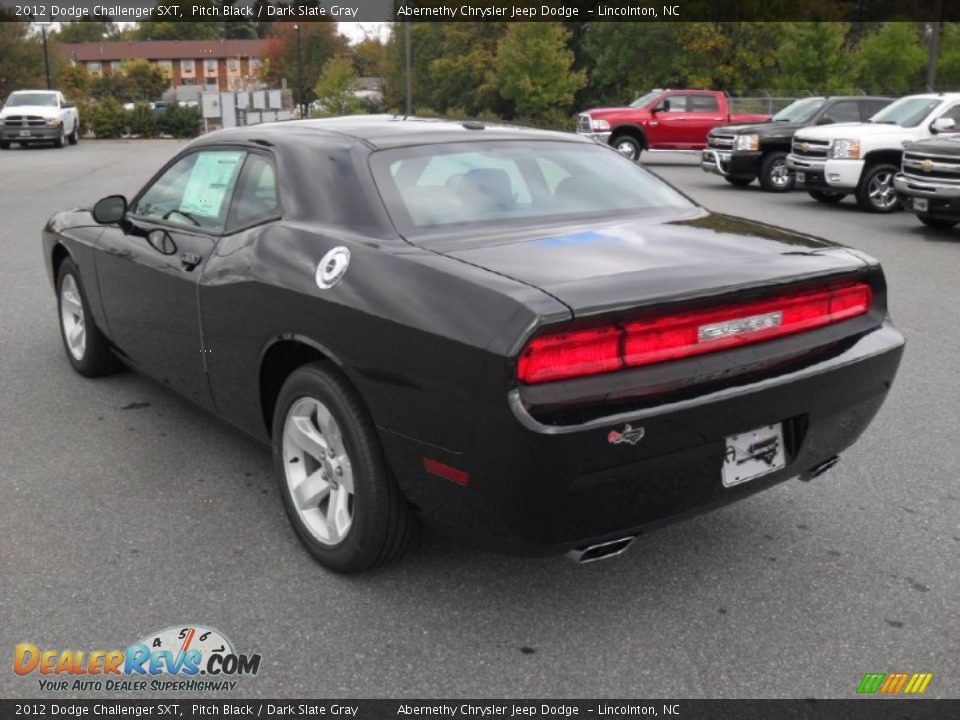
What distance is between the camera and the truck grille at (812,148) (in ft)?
52.9

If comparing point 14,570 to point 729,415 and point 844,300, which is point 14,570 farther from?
point 844,300

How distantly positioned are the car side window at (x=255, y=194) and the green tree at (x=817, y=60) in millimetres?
44307

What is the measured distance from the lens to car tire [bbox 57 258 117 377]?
5621mm

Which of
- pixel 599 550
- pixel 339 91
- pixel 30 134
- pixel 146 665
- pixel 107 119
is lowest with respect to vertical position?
pixel 146 665

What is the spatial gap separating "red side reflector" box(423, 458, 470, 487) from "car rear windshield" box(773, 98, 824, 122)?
58.9ft

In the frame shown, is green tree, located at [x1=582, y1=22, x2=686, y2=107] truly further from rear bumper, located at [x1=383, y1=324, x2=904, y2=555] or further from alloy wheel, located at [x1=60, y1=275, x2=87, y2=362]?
rear bumper, located at [x1=383, y1=324, x2=904, y2=555]

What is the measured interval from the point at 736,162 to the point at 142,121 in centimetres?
3641

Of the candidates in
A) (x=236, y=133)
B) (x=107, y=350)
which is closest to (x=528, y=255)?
(x=236, y=133)

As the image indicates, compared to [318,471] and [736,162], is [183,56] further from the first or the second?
[318,471]

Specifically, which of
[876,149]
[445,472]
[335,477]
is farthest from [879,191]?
[445,472]

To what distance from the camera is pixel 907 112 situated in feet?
52.1

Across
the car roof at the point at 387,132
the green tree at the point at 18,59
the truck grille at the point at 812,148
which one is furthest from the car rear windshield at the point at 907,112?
the green tree at the point at 18,59

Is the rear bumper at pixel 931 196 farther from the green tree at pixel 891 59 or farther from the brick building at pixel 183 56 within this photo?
the brick building at pixel 183 56

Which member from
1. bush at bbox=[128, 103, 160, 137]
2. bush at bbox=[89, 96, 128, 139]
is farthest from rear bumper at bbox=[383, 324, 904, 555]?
bush at bbox=[128, 103, 160, 137]
